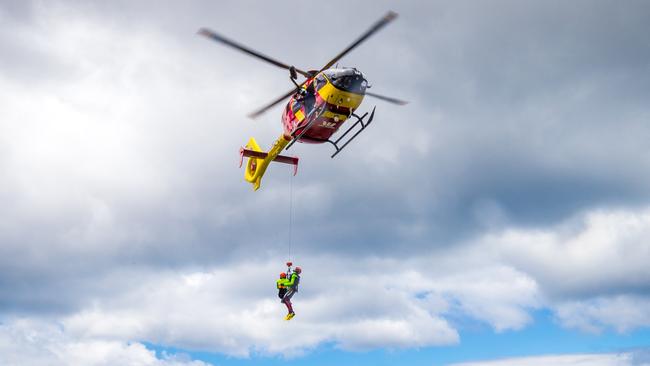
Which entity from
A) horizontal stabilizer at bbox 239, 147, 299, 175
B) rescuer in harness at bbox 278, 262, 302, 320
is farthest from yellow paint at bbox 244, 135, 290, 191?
rescuer in harness at bbox 278, 262, 302, 320

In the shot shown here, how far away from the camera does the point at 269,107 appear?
122 feet

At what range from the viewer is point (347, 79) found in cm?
3341

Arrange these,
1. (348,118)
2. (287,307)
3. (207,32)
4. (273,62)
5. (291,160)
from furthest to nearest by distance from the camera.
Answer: (291,160) → (287,307) → (348,118) → (273,62) → (207,32)

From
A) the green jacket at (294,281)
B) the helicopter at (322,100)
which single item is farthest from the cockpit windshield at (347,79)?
the green jacket at (294,281)

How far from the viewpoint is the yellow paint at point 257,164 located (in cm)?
4368

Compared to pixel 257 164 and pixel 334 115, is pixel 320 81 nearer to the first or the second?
pixel 334 115

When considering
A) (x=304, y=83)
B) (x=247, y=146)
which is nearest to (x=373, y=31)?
(x=304, y=83)

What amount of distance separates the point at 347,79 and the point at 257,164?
15815mm

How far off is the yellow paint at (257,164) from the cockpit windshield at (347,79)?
393 inches

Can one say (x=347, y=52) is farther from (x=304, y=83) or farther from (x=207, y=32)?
(x=207, y=32)

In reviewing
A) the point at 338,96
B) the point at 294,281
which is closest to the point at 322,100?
the point at 338,96

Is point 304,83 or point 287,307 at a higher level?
point 304,83

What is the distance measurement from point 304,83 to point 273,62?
12.1 ft

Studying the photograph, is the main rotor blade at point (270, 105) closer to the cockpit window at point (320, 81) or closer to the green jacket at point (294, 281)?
the cockpit window at point (320, 81)
